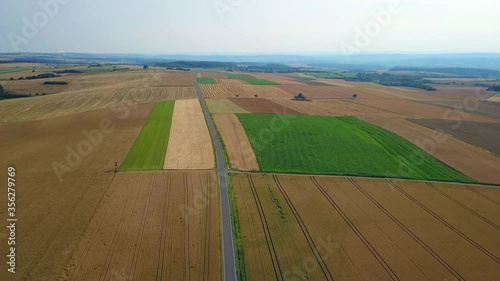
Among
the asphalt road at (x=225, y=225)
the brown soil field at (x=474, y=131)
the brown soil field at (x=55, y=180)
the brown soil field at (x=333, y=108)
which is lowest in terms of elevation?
the brown soil field at (x=55, y=180)

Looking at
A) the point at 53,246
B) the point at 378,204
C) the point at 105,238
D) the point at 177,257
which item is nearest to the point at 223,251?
the point at 177,257

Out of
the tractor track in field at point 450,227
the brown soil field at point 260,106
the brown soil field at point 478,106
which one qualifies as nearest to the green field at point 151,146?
the brown soil field at point 260,106

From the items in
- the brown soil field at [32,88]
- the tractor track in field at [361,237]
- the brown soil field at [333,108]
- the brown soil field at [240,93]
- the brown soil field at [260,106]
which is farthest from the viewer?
the brown soil field at [240,93]

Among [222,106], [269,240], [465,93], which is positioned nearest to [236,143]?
[269,240]

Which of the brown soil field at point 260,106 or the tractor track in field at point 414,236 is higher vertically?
the brown soil field at point 260,106

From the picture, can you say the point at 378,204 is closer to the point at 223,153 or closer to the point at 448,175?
the point at 448,175

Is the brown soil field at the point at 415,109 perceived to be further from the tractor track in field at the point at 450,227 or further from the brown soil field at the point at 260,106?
the tractor track in field at the point at 450,227

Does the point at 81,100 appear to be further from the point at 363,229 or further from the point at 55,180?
Answer: the point at 363,229
